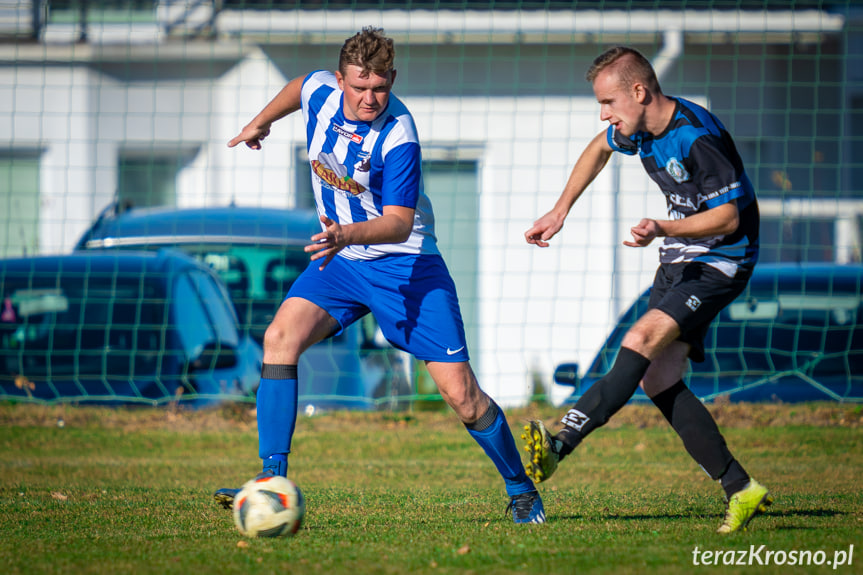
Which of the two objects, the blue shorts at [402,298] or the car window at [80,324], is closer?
the blue shorts at [402,298]

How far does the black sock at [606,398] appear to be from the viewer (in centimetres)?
436

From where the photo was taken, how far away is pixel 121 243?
945 centimetres

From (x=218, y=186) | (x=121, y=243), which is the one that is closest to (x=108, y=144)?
(x=218, y=186)

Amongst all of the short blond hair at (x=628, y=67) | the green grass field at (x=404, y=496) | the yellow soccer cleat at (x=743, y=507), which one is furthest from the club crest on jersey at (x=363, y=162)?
the yellow soccer cleat at (x=743, y=507)

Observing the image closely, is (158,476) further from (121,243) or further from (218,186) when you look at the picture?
(218,186)

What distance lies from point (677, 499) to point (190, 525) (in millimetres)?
2687

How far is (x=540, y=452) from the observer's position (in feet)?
13.7

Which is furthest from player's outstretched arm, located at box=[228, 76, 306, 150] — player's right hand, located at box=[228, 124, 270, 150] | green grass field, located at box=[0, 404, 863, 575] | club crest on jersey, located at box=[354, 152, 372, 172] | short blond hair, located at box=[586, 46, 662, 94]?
green grass field, located at box=[0, 404, 863, 575]

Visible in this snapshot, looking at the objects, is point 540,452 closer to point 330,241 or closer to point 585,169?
point 330,241

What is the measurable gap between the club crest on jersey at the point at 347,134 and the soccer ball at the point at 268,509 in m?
1.58

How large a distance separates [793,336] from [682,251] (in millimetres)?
4782

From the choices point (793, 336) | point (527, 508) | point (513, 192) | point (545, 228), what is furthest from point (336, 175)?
point (513, 192)

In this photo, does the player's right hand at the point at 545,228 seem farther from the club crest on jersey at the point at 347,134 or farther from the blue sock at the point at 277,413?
the blue sock at the point at 277,413

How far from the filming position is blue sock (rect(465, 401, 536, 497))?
16.0 feet
